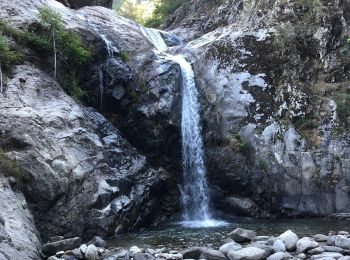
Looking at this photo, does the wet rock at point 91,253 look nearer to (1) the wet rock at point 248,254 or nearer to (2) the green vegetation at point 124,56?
(1) the wet rock at point 248,254

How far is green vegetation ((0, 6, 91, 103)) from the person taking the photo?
17781 millimetres

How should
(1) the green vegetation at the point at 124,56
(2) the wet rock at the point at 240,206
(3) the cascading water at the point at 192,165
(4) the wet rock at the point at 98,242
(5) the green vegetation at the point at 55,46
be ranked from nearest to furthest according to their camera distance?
1. (4) the wet rock at the point at 98,242
2. (5) the green vegetation at the point at 55,46
3. (2) the wet rock at the point at 240,206
4. (3) the cascading water at the point at 192,165
5. (1) the green vegetation at the point at 124,56

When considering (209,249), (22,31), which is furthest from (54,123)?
(209,249)

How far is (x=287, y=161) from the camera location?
1844 cm

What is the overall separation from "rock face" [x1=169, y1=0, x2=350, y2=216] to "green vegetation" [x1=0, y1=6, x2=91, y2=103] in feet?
19.2

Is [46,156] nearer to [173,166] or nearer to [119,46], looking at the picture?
[173,166]

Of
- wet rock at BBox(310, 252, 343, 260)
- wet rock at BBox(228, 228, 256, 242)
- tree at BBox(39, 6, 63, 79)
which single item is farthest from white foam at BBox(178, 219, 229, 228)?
tree at BBox(39, 6, 63, 79)

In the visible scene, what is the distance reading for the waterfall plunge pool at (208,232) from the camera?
13.3 metres

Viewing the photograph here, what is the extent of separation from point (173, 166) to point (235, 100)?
4113 mm

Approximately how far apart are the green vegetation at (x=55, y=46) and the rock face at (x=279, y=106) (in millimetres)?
5840

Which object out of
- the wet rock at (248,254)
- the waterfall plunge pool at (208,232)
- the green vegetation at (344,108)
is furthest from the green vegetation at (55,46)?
the green vegetation at (344,108)

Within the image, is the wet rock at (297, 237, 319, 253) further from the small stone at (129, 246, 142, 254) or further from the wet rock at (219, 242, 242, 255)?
the small stone at (129, 246, 142, 254)

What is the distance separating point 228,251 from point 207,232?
3635mm

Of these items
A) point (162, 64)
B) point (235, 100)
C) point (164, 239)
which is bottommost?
point (164, 239)
